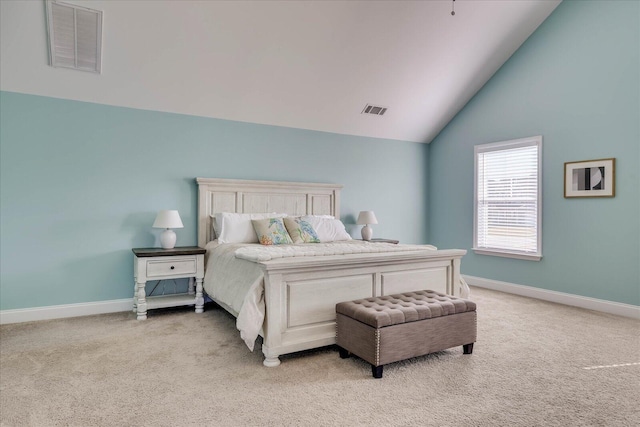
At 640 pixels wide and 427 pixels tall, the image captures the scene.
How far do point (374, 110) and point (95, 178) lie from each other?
3.50 meters

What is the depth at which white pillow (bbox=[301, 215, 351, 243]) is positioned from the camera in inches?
180

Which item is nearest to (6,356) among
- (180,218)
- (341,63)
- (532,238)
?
(180,218)

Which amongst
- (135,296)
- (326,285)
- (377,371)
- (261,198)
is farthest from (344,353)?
(261,198)

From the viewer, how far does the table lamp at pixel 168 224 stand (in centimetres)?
394

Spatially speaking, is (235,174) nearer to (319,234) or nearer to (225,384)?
(319,234)

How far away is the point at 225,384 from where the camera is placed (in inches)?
92.5

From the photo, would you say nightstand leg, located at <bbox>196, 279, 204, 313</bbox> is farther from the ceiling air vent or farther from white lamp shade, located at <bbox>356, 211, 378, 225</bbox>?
the ceiling air vent

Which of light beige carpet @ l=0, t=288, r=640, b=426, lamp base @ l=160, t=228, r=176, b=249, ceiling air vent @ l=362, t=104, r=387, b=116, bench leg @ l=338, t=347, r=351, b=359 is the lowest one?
light beige carpet @ l=0, t=288, r=640, b=426

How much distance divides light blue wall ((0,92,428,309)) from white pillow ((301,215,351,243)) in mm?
798

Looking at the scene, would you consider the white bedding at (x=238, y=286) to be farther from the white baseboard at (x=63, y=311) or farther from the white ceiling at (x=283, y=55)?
the white ceiling at (x=283, y=55)

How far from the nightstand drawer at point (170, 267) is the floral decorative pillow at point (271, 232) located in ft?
2.44

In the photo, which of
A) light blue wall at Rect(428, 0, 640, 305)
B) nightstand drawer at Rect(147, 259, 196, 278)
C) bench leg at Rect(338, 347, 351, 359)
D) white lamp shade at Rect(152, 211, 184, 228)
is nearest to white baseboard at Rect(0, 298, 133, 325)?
nightstand drawer at Rect(147, 259, 196, 278)

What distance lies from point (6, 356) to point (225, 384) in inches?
69.1

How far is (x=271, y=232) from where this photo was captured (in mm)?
4109
